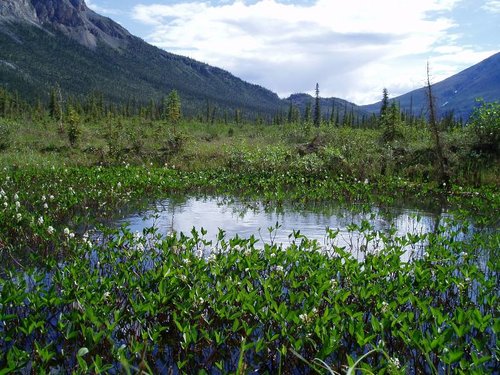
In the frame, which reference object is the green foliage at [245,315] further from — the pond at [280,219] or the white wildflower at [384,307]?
the pond at [280,219]

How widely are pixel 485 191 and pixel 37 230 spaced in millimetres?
12805

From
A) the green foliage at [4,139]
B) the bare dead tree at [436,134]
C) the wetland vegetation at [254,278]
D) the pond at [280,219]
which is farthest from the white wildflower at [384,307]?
the green foliage at [4,139]

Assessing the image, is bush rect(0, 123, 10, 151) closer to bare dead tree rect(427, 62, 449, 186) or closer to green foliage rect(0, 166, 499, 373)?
green foliage rect(0, 166, 499, 373)

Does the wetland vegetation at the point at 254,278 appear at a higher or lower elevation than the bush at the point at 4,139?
lower

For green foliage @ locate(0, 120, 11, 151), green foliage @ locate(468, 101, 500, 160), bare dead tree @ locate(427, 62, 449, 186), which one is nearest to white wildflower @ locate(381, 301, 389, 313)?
bare dead tree @ locate(427, 62, 449, 186)

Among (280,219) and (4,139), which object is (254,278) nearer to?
(280,219)

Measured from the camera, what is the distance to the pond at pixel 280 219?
30.9 ft

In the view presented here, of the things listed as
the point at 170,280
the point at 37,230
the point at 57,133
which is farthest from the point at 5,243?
the point at 57,133

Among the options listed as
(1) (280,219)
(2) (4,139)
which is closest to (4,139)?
(2) (4,139)

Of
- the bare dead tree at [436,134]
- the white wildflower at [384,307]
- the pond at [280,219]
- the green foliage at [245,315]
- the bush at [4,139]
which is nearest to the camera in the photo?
the green foliage at [245,315]

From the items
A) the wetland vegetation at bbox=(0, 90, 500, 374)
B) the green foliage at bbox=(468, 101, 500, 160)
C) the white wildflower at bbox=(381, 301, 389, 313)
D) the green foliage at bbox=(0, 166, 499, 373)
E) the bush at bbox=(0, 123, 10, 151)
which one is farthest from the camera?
the bush at bbox=(0, 123, 10, 151)

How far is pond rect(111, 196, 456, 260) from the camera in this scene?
30.9ft

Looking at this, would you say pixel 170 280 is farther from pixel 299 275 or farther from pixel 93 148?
pixel 93 148

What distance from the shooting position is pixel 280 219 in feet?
37.3
